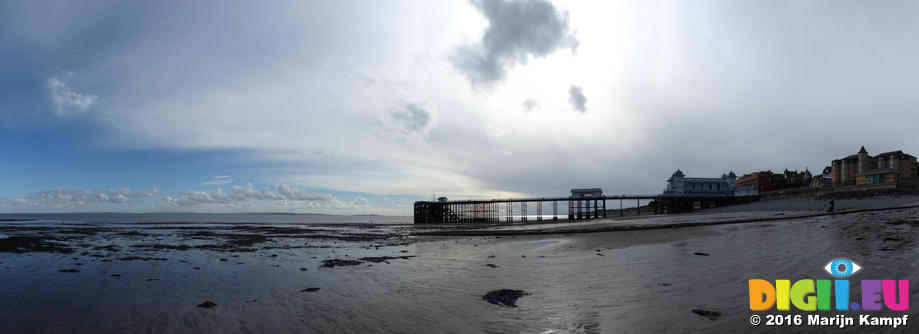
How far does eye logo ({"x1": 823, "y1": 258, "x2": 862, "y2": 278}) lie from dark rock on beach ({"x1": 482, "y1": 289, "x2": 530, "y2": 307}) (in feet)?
21.5

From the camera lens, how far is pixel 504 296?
7.73 metres

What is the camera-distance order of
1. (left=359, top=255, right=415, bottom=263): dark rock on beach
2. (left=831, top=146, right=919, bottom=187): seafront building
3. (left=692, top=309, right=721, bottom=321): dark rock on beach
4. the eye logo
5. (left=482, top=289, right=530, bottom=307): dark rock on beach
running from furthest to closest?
(left=831, top=146, right=919, bottom=187): seafront building
(left=359, top=255, right=415, bottom=263): dark rock on beach
the eye logo
(left=482, top=289, right=530, bottom=307): dark rock on beach
(left=692, top=309, right=721, bottom=321): dark rock on beach

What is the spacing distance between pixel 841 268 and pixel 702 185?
98.1m

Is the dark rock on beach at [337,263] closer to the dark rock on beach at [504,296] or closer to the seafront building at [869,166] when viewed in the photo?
the dark rock on beach at [504,296]

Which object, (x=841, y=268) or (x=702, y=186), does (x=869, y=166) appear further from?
(x=841, y=268)

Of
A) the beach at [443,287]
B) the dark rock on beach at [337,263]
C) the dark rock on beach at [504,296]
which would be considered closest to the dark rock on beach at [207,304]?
the beach at [443,287]

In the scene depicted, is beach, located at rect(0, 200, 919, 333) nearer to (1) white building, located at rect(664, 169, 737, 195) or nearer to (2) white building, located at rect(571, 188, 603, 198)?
(2) white building, located at rect(571, 188, 603, 198)

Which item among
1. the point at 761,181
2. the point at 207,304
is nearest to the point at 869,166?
the point at 761,181

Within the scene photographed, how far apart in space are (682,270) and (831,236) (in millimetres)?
9189

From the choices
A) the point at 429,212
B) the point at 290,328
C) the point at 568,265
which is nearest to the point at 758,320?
the point at 568,265

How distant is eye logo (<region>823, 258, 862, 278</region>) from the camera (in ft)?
25.6

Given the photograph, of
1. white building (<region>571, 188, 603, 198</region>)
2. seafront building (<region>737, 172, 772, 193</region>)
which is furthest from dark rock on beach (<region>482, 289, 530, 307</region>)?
seafront building (<region>737, 172, 772, 193</region>)

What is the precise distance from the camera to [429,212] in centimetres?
8481

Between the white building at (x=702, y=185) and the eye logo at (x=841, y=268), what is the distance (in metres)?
91.6
